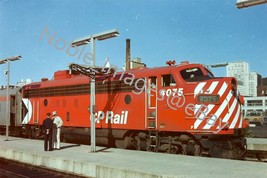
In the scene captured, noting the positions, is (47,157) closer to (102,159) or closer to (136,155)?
(102,159)

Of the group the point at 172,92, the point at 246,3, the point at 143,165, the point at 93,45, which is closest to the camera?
the point at 246,3

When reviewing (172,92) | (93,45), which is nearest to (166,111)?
(172,92)

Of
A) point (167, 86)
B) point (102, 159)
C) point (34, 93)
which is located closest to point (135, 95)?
point (167, 86)

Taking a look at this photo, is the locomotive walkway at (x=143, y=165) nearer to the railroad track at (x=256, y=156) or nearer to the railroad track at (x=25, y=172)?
the railroad track at (x=25, y=172)

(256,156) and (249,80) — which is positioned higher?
(249,80)

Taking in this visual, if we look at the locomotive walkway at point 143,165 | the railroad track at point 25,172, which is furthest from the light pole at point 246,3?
the railroad track at point 25,172

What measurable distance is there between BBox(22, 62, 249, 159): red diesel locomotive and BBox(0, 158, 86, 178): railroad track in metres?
4.04

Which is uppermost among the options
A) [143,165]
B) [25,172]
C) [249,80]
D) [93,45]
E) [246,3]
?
[249,80]

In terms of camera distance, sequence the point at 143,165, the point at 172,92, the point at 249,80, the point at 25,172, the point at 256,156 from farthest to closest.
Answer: the point at 249,80, the point at 256,156, the point at 172,92, the point at 25,172, the point at 143,165

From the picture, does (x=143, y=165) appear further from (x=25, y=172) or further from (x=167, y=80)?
(x=167, y=80)

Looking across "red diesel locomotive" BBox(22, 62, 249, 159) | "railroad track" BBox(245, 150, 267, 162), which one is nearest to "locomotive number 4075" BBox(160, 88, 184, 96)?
"red diesel locomotive" BBox(22, 62, 249, 159)

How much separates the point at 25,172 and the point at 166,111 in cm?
566

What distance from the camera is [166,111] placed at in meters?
13.3

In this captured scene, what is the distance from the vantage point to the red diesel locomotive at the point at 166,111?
40.4 feet
